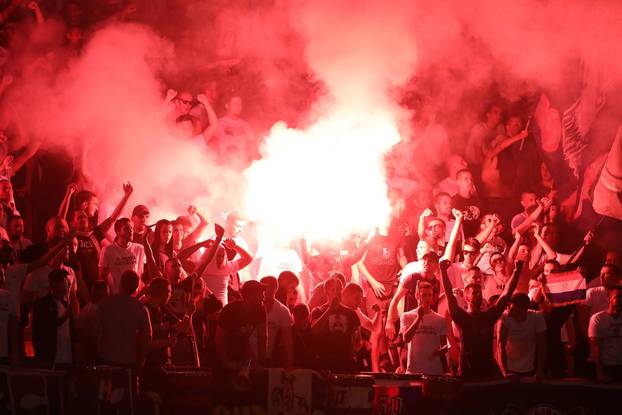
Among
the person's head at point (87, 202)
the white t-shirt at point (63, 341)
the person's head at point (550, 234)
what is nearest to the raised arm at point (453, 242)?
the person's head at point (550, 234)

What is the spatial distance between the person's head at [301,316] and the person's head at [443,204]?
4.82 meters

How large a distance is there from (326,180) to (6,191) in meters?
3.57

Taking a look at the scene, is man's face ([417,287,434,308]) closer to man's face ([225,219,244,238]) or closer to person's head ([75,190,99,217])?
man's face ([225,219,244,238])

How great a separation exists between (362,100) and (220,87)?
2.02 m

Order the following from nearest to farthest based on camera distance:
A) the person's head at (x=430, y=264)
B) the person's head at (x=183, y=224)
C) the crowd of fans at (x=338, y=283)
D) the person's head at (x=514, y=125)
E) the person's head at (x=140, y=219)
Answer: the crowd of fans at (x=338, y=283) < the person's head at (x=430, y=264) < the person's head at (x=140, y=219) < the person's head at (x=183, y=224) < the person's head at (x=514, y=125)

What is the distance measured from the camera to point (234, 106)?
12.1m

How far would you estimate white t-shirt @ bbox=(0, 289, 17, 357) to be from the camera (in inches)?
253

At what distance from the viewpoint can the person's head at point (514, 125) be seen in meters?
12.6

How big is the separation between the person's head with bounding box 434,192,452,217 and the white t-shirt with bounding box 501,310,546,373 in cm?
471

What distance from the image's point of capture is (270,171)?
36.9 ft

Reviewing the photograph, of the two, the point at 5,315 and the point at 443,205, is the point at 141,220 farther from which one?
the point at 443,205

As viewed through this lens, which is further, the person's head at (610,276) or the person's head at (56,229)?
the person's head at (56,229)

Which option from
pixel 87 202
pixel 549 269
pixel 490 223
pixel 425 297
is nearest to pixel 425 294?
pixel 425 297

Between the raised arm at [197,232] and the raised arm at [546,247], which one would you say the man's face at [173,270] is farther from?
the raised arm at [546,247]
